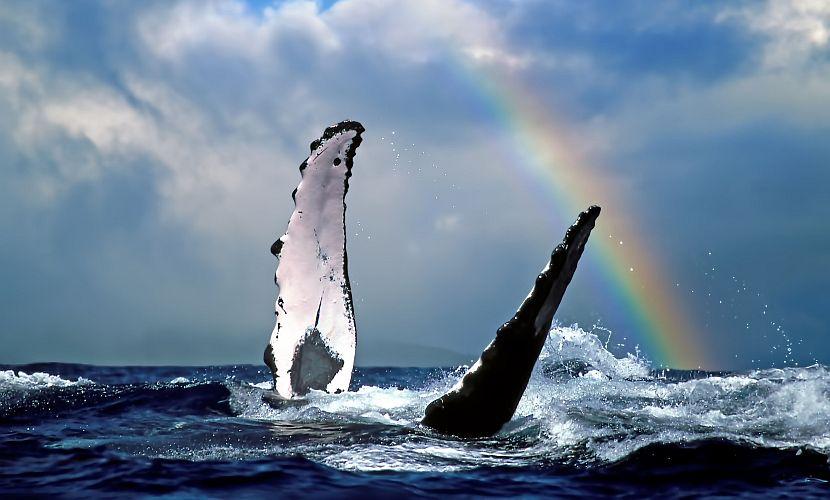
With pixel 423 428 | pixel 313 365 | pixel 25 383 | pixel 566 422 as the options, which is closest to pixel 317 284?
pixel 313 365

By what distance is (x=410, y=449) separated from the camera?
21.8ft

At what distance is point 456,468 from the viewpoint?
6.08 metres

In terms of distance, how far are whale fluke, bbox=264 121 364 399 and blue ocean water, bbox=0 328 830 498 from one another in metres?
0.36

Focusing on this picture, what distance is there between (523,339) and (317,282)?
348cm

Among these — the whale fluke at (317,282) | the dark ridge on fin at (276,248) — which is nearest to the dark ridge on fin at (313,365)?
the whale fluke at (317,282)

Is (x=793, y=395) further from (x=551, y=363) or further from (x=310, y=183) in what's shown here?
(x=551, y=363)

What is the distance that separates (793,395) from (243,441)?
642cm

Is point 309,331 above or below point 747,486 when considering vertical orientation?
above

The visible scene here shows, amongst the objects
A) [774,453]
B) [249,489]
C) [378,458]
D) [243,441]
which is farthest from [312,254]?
[774,453]

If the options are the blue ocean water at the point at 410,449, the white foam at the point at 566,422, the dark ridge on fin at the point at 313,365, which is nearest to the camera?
the blue ocean water at the point at 410,449

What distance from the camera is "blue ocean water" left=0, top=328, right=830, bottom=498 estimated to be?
5660 millimetres

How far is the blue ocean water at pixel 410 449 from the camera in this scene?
5.66 m

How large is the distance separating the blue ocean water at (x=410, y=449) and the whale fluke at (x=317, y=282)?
361mm

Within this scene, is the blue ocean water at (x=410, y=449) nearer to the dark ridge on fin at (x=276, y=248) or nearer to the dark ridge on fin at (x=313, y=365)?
the dark ridge on fin at (x=313, y=365)
